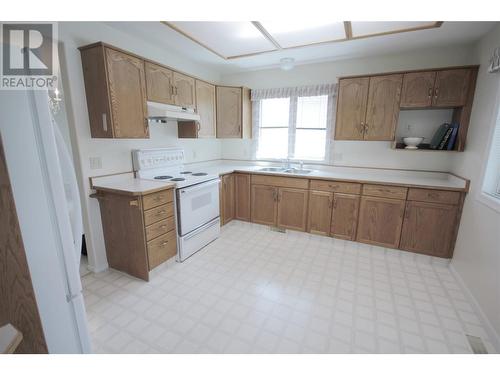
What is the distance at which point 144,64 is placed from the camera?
7.47ft

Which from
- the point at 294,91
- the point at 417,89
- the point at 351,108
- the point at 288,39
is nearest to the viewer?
the point at 288,39

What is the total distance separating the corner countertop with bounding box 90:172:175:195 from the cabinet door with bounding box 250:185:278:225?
1.41 metres

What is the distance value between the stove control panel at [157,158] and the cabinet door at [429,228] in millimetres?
2882

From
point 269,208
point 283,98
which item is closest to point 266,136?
point 283,98

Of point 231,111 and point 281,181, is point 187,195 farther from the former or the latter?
point 231,111

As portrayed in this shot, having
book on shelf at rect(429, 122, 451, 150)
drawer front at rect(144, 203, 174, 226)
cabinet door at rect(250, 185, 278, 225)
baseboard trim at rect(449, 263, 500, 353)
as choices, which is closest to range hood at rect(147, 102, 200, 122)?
drawer front at rect(144, 203, 174, 226)

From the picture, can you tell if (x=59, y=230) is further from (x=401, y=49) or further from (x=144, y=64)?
(x=401, y=49)

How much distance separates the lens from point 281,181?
127 inches

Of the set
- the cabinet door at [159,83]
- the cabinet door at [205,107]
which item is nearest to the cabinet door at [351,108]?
the cabinet door at [205,107]

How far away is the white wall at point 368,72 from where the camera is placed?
270 centimetres

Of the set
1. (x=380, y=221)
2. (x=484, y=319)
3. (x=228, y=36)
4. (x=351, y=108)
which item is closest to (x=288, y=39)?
(x=228, y=36)

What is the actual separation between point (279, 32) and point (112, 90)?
169 centimetres

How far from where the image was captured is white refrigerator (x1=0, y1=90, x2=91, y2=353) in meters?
0.81

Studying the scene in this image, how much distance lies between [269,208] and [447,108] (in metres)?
2.48
